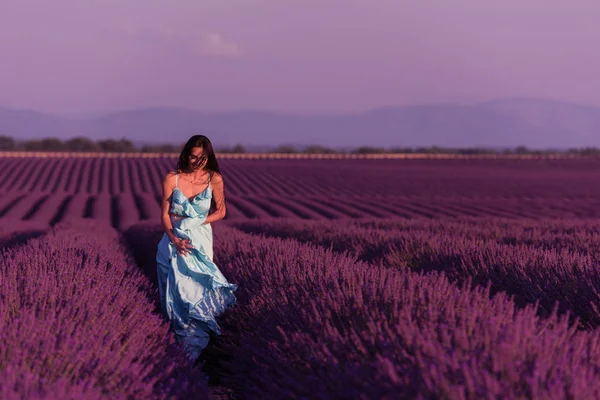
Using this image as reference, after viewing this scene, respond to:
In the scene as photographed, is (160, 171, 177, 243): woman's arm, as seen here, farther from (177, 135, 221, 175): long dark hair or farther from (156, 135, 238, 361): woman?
(177, 135, 221, 175): long dark hair

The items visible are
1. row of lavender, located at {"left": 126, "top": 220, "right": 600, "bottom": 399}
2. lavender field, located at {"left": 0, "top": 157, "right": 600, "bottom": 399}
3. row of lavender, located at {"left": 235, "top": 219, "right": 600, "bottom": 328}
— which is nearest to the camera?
row of lavender, located at {"left": 126, "top": 220, "right": 600, "bottom": 399}

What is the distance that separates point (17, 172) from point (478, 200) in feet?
79.8

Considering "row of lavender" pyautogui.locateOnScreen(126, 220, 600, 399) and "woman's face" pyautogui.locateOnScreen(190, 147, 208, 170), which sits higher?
"woman's face" pyautogui.locateOnScreen(190, 147, 208, 170)

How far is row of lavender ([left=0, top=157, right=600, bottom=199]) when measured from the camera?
3284cm

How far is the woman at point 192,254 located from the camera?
562cm

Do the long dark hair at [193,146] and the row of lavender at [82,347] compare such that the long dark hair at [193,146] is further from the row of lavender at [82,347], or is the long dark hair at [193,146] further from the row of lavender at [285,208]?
A: the row of lavender at [285,208]

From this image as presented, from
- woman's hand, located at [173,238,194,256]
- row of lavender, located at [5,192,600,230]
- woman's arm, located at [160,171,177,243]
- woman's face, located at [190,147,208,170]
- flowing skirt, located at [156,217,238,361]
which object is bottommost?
row of lavender, located at [5,192,600,230]

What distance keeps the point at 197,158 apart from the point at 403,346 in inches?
125

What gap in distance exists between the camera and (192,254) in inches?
230

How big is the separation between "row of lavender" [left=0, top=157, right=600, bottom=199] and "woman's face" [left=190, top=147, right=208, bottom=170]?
2547 centimetres

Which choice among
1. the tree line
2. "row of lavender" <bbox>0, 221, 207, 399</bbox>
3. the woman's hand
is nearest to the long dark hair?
the woman's hand

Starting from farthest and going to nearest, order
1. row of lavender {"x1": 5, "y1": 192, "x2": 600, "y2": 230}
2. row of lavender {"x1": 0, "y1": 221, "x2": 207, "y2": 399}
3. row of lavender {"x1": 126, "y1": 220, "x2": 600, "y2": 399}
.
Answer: row of lavender {"x1": 5, "y1": 192, "x2": 600, "y2": 230}, row of lavender {"x1": 0, "y1": 221, "x2": 207, "y2": 399}, row of lavender {"x1": 126, "y1": 220, "x2": 600, "y2": 399}

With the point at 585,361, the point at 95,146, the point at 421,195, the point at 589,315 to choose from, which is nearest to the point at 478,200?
the point at 421,195

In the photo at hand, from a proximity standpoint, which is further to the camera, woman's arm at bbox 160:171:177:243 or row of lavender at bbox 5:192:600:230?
row of lavender at bbox 5:192:600:230
